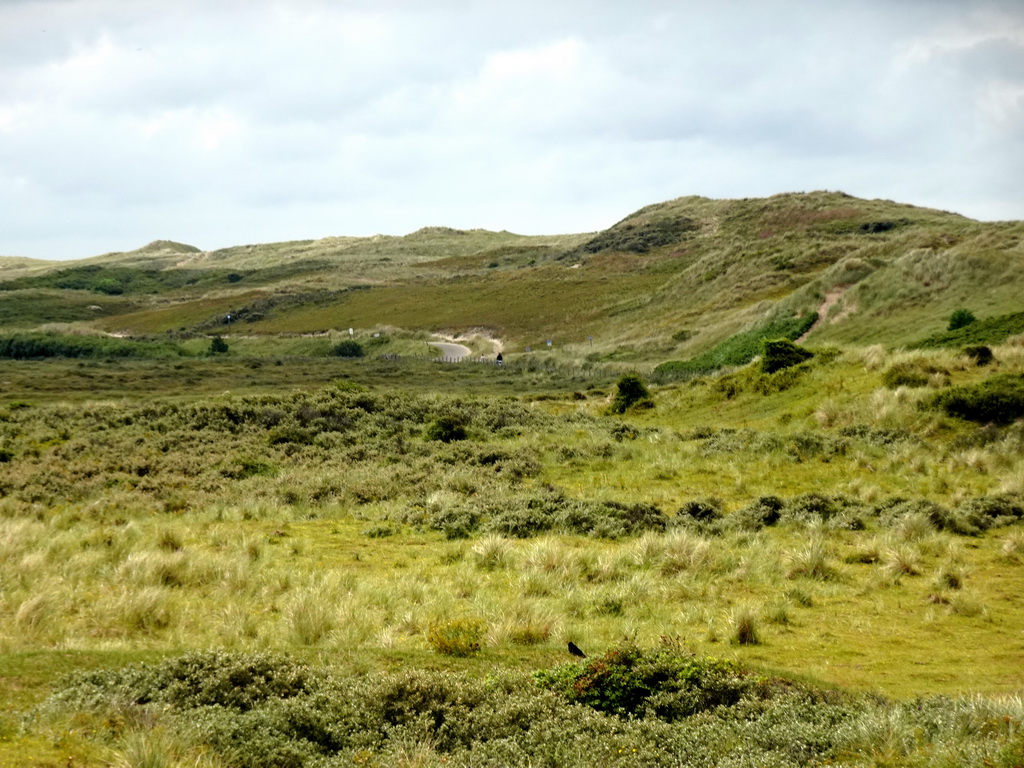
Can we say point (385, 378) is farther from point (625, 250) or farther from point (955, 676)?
point (625, 250)

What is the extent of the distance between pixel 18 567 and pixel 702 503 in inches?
521

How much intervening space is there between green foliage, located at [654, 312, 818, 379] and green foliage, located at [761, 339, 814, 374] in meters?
13.6

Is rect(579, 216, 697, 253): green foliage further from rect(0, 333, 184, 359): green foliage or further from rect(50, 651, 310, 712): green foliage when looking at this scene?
rect(50, 651, 310, 712): green foliage

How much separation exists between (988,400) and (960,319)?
48.8ft

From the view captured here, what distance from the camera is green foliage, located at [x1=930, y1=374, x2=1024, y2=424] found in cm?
2420

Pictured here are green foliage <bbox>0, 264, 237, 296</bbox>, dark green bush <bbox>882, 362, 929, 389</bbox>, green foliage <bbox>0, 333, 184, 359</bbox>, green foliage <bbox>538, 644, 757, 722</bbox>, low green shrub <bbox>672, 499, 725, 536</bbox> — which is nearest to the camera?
green foliage <bbox>538, 644, 757, 722</bbox>

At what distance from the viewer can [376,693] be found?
7.48m

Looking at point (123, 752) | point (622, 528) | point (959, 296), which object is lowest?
point (622, 528)

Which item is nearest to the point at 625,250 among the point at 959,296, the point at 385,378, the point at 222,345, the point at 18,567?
the point at 222,345

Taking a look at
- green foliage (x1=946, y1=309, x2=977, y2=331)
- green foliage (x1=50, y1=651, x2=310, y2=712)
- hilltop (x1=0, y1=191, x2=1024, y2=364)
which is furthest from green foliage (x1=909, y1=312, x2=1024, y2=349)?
green foliage (x1=50, y1=651, x2=310, y2=712)

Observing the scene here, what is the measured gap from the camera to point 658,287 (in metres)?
106

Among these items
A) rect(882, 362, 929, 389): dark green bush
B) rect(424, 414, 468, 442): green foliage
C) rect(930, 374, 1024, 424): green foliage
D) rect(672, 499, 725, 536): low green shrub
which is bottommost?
rect(672, 499, 725, 536): low green shrub

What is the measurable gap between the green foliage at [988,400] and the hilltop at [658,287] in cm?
1480

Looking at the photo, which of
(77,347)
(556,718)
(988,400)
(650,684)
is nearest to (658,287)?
(77,347)
